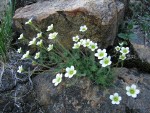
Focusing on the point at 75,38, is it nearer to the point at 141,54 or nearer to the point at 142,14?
the point at 141,54

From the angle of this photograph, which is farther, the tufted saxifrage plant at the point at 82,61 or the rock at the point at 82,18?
the rock at the point at 82,18

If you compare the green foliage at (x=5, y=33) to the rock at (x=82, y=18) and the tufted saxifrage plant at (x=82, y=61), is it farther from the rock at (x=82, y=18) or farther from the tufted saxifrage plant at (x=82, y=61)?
the tufted saxifrage plant at (x=82, y=61)

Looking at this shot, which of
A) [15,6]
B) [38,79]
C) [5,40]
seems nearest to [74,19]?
[38,79]

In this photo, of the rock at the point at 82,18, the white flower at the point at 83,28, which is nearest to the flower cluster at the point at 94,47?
the white flower at the point at 83,28

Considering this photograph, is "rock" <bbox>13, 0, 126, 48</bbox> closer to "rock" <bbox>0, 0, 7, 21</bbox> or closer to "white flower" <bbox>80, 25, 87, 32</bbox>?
"white flower" <bbox>80, 25, 87, 32</bbox>

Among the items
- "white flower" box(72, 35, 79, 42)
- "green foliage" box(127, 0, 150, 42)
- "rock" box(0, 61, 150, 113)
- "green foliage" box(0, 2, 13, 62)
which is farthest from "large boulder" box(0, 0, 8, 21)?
"green foliage" box(127, 0, 150, 42)

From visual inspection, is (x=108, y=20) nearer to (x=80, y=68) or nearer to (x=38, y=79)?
(x=80, y=68)

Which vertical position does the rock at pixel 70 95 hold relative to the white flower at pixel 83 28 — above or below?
below
